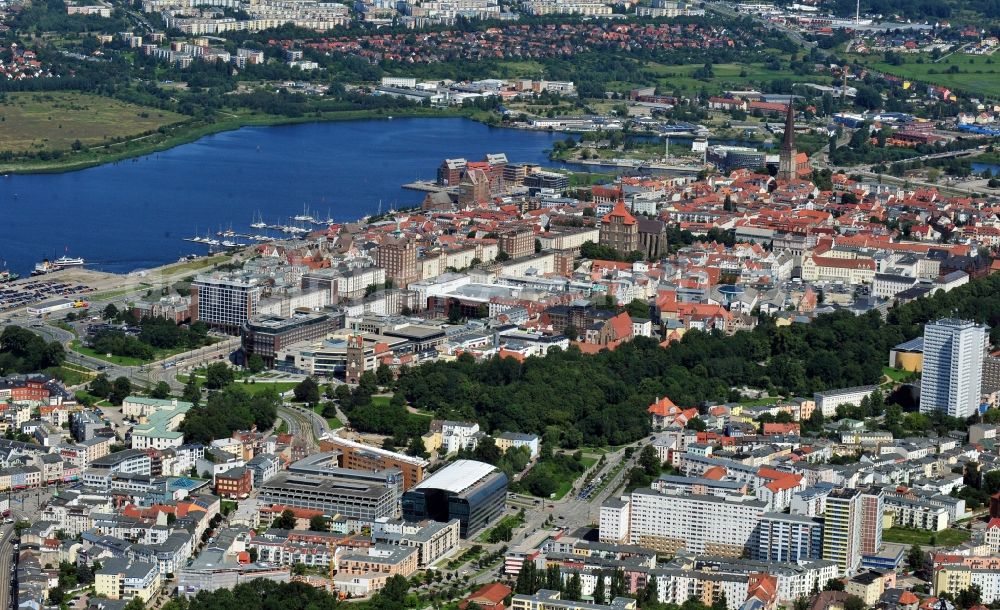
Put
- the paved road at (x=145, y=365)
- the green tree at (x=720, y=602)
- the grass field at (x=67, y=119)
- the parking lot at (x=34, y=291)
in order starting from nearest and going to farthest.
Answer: the green tree at (x=720, y=602), the paved road at (x=145, y=365), the parking lot at (x=34, y=291), the grass field at (x=67, y=119)

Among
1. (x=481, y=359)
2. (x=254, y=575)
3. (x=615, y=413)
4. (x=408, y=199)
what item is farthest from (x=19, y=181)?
(x=254, y=575)

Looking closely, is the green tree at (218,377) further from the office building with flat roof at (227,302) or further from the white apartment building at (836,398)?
the white apartment building at (836,398)

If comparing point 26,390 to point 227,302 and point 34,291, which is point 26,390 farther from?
point 34,291

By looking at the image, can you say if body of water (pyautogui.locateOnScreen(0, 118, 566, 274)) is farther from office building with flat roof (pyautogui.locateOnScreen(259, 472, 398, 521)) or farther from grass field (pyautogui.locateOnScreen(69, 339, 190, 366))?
office building with flat roof (pyautogui.locateOnScreen(259, 472, 398, 521))

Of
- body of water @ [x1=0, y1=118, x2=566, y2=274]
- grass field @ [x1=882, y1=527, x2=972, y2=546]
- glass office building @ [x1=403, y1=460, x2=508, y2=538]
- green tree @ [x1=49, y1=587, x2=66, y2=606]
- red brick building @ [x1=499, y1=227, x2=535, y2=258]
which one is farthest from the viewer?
body of water @ [x1=0, y1=118, x2=566, y2=274]

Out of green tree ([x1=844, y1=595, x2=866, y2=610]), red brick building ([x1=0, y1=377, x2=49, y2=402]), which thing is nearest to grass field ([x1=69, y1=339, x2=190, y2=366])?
red brick building ([x1=0, y1=377, x2=49, y2=402])

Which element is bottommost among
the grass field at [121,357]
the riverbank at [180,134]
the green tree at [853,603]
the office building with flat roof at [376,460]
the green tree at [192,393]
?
the riverbank at [180,134]

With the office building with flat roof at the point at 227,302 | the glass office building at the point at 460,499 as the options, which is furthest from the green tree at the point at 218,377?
the glass office building at the point at 460,499
